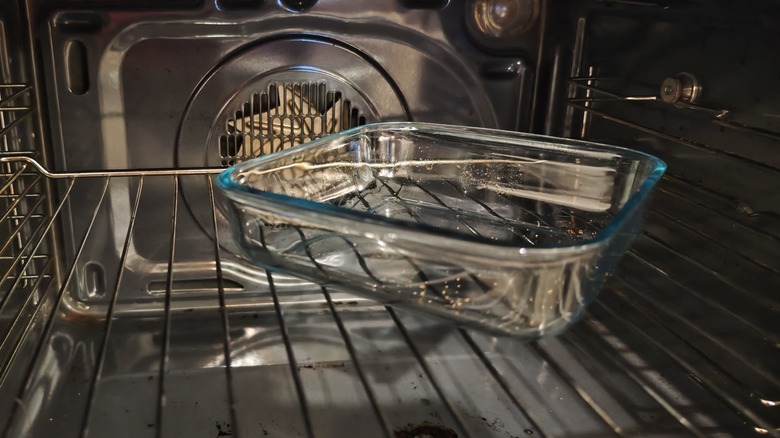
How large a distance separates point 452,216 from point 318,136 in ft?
0.59

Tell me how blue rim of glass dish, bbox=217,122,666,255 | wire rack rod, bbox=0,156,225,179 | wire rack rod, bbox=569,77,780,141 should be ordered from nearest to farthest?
blue rim of glass dish, bbox=217,122,666,255 → wire rack rod, bbox=569,77,780,141 → wire rack rod, bbox=0,156,225,179

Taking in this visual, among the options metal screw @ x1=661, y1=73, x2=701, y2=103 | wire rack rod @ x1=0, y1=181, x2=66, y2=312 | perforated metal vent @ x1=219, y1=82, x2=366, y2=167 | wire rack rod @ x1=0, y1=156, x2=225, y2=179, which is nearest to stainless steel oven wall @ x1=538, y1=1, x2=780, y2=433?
metal screw @ x1=661, y1=73, x2=701, y2=103

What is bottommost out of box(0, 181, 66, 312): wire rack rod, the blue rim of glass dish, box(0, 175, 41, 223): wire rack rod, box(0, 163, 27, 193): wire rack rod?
box(0, 181, 66, 312): wire rack rod

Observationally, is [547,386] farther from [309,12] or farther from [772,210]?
[309,12]

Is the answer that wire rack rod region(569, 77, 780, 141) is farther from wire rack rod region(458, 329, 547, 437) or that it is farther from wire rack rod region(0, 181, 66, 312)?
wire rack rod region(0, 181, 66, 312)

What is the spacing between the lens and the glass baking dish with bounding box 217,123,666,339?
46cm

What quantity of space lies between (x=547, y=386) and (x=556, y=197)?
0.18 meters

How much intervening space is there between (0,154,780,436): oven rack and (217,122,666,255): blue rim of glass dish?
0.10m

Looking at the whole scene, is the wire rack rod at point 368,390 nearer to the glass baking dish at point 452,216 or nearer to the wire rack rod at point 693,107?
the glass baking dish at point 452,216

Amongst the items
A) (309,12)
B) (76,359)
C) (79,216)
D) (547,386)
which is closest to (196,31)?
(309,12)

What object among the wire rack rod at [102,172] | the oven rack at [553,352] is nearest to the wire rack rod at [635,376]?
the oven rack at [553,352]

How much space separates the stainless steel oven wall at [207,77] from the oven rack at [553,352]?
0.03 meters

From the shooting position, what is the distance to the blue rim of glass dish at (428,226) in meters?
0.44

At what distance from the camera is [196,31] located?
2.41 feet
